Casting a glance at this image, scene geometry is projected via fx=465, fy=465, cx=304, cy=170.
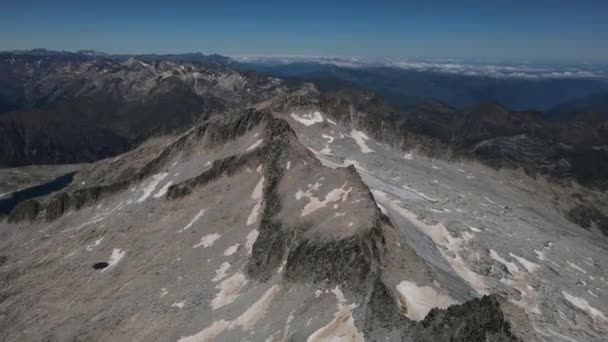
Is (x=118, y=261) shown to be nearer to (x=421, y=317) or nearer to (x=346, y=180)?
(x=346, y=180)

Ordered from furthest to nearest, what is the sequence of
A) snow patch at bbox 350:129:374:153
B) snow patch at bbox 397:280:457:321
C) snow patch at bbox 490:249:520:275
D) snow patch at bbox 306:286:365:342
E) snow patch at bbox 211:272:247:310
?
snow patch at bbox 350:129:374:153 → snow patch at bbox 490:249:520:275 → snow patch at bbox 211:272:247:310 → snow patch at bbox 397:280:457:321 → snow patch at bbox 306:286:365:342

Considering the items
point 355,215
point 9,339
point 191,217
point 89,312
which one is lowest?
point 9,339

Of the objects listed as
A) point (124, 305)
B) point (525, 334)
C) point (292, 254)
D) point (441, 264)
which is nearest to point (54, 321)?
point (124, 305)

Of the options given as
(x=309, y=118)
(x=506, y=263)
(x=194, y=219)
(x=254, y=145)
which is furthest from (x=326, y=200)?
(x=309, y=118)

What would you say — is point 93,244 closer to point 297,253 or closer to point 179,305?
point 179,305

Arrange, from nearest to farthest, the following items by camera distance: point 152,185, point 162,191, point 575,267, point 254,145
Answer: point 575,267 → point 254,145 → point 162,191 → point 152,185

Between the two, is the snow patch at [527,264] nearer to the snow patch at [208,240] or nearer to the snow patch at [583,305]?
the snow patch at [583,305]

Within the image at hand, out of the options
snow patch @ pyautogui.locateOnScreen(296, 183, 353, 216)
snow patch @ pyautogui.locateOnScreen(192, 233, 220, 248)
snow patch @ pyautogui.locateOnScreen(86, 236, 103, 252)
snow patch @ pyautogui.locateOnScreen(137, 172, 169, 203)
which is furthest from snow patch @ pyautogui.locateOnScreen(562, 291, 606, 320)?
snow patch @ pyautogui.locateOnScreen(137, 172, 169, 203)

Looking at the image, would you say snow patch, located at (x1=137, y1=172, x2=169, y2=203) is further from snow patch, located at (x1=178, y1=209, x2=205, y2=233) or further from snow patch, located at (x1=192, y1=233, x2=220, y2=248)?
snow patch, located at (x1=192, y1=233, x2=220, y2=248)
